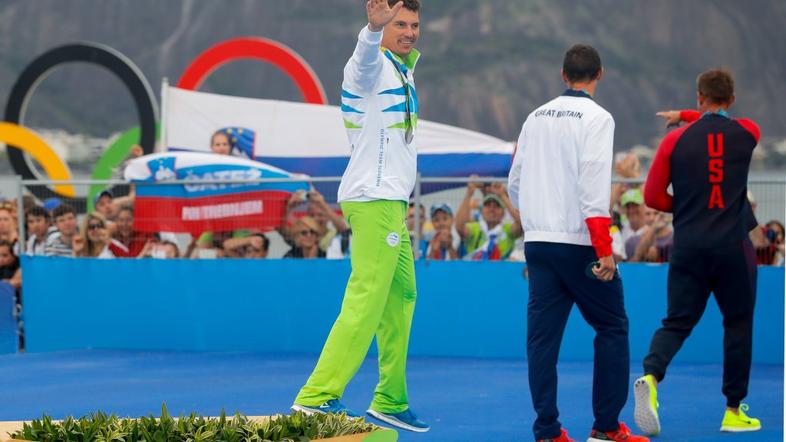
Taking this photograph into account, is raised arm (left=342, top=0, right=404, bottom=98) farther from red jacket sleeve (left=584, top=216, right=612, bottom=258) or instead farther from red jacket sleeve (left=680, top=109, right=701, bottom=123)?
red jacket sleeve (left=680, top=109, right=701, bottom=123)

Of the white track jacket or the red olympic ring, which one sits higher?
the red olympic ring

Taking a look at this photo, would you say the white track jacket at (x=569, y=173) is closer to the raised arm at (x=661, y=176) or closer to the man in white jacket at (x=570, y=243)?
the man in white jacket at (x=570, y=243)

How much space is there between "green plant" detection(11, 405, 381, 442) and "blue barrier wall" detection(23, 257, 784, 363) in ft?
18.3

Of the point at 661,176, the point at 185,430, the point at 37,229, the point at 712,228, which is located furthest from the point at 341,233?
the point at 185,430

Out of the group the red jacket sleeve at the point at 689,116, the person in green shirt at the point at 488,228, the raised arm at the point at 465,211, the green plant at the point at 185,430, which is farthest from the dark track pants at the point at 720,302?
the raised arm at the point at 465,211

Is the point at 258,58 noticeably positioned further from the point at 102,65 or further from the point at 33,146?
the point at 33,146

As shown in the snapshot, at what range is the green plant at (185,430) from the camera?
13.0ft

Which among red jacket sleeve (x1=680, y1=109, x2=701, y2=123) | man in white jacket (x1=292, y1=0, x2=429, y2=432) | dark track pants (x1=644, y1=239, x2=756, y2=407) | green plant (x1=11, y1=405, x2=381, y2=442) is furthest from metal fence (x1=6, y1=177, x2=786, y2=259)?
green plant (x1=11, y1=405, x2=381, y2=442)

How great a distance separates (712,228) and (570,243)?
1105 mm

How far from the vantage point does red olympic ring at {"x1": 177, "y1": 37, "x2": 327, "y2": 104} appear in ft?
54.3

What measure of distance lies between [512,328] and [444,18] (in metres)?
28.0

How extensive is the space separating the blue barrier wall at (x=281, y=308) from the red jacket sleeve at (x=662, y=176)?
3190 millimetres

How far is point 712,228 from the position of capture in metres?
6.03

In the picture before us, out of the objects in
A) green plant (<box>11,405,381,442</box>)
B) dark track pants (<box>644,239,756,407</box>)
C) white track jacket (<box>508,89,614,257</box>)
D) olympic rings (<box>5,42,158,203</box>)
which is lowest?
green plant (<box>11,405,381,442</box>)
